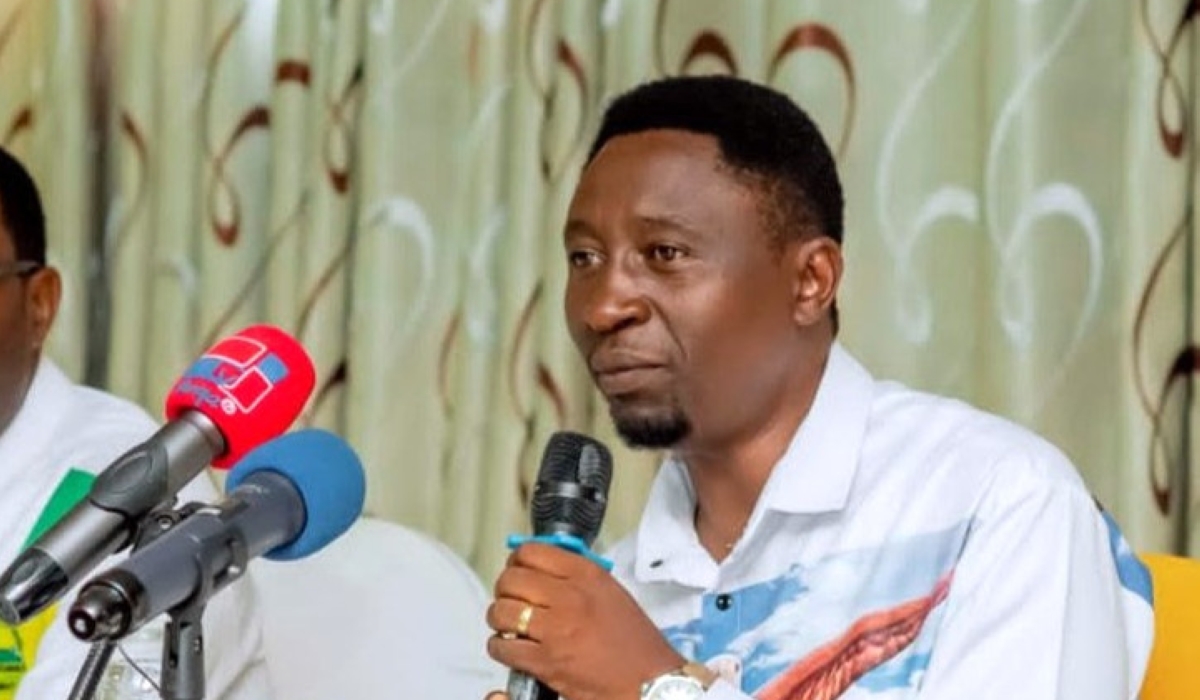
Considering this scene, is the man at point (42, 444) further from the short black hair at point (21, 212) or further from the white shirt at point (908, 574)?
the white shirt at point (908, 574)

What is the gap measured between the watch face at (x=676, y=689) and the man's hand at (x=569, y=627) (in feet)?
0.04

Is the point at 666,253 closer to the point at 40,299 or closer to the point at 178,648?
the point at 178,648

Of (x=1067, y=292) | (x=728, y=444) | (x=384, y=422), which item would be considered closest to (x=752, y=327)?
(x=728, y=444)

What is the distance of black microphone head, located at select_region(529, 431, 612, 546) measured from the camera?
1.18 metres

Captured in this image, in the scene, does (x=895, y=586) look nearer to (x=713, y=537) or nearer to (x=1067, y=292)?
(x=713, y=537)

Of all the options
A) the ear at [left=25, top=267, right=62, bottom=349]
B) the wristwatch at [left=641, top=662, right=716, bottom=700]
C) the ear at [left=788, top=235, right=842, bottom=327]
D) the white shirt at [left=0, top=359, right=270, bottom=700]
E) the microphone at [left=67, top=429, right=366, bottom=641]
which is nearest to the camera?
the microphone at [left=67, top=429, right=366, bottom=641]

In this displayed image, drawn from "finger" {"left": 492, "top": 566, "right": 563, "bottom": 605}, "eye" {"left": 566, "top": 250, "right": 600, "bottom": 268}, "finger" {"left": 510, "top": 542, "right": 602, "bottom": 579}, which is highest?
"eye" {"left": 566, "top": 250, "right": 600, "bottom": 268}

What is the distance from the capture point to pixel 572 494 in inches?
46.3

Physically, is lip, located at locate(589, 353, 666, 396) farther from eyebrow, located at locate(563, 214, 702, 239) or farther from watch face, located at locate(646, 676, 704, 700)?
Answer: watch face, located at locate(646, 676, 704, 700)

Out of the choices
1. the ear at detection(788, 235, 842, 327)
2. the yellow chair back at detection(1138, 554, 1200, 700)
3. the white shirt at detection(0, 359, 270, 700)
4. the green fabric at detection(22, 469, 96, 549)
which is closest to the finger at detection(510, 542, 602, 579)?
the ear at detection(788, 235, 842, 327)

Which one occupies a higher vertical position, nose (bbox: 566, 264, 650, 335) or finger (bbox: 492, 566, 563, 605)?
nose (bbox: 566, 264, 650, 335)

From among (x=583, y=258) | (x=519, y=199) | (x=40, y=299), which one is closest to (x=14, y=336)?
(x=40, y=299)

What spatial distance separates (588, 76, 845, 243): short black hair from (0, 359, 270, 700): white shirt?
0.62 metres

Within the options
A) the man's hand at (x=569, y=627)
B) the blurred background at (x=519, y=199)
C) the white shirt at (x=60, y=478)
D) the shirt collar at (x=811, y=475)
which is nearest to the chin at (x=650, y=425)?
the shirt collar at (x=811, y=475)
